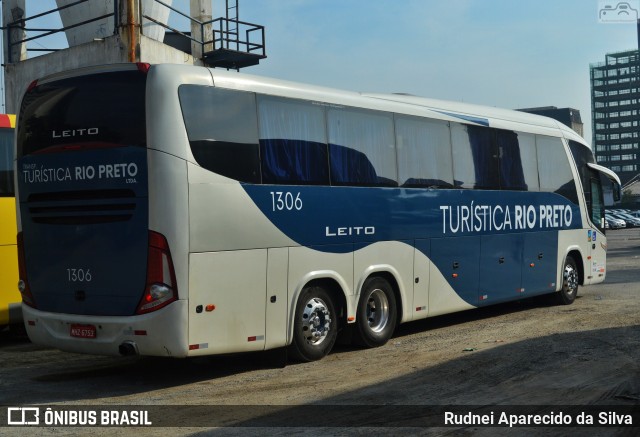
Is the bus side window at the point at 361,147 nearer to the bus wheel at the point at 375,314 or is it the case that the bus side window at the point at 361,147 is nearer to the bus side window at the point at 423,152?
the bus side window at the point at 423,152

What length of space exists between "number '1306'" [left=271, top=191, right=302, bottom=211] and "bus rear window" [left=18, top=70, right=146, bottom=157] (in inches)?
71.2

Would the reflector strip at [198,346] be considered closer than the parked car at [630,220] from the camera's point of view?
Yes

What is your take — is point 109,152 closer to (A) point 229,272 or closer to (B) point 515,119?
(A) point 229,272

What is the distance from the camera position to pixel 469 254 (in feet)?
46.2

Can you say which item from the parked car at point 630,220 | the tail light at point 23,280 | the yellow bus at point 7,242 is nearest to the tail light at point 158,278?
the tail light at point 23,280

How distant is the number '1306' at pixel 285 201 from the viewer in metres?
10.4

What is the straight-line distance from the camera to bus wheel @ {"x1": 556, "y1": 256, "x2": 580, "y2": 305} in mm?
17062

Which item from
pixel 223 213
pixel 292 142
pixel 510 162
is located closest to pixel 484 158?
pixel 510 162

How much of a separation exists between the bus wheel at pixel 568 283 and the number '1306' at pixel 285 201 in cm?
804

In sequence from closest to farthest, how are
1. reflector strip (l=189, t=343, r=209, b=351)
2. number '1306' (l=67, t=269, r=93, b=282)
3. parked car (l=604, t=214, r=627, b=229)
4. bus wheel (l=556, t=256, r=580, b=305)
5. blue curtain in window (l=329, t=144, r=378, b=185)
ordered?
1. reflector strip (l=189, t=343, r=209, b=351)
2. number '1306' (l=67, t=269, r=93, b=282)
3. blue curtain in window (l=329, t=144, r=378, b=185)
4. bus wheel (l=556, t=256, r=580, b=305)
5. parked car (l=604, t=214, r=627, b=229)

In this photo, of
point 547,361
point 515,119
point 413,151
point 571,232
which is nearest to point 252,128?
point 413,151

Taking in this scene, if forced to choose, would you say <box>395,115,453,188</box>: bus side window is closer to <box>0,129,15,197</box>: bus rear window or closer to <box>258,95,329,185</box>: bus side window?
<box>258,95,329,185</box>: bus side window

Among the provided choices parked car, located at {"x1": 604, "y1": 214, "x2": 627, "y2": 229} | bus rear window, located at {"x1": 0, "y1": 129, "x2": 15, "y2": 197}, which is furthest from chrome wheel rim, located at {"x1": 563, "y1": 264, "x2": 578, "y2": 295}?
parked car, located at {"x1": 604, "y1": 214, "x2": 627, "y2": 229}

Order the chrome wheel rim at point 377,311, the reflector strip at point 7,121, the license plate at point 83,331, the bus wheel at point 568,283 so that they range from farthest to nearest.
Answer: the bus wheel at point 568,283, the reflector strip at point 7,121, the chrome wheel rim at point 377,311, the license plate at point 83,331
